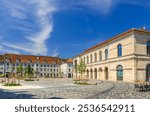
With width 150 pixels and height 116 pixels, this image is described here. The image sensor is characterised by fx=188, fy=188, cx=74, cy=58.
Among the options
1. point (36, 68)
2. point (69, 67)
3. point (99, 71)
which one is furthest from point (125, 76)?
point (36, 68)

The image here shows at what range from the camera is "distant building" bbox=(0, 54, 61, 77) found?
89938mm

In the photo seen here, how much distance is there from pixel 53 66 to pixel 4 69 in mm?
24996

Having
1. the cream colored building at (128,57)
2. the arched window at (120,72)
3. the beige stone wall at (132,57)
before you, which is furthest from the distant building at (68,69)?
the arched window at (120,72)

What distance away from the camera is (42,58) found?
101062mm

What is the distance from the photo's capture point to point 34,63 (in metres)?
97.1

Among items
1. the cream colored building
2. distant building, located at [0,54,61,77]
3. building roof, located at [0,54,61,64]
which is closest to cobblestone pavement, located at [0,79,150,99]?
the cream colored building

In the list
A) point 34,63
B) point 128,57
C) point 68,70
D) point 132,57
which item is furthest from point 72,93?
point 34,63

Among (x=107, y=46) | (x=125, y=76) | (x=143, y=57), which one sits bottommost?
(x=125, y=76)

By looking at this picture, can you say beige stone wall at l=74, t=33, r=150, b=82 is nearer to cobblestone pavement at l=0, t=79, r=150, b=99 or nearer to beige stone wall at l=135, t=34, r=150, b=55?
beige stone wall at l=135, t=34, r=150, b=55

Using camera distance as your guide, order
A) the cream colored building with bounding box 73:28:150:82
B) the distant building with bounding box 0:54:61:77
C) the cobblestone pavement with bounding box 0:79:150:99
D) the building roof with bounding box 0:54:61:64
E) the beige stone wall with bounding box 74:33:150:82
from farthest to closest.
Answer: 1. the building roof with bounding box 0:54:61:64
2. the distant building with bounding box 0:54:61:77
3. the cream colored building with bounding box 73:28:150:82
4. the beige stone wall with bounding box 74:33:150:82
5. the cobblestone pavement with bounding box 0:79:150:99

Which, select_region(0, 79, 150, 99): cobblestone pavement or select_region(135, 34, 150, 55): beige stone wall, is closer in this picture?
select_region(0, 79, 150, 99): cobblestone pavement

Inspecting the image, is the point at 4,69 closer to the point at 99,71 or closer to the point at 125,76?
the point at 99,71

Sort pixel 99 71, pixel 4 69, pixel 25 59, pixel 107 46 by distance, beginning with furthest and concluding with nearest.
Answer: pixel 25 59
pixel 4 69
pixel 99 71
pixel 107 46

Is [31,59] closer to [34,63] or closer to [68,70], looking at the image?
[34,63]
